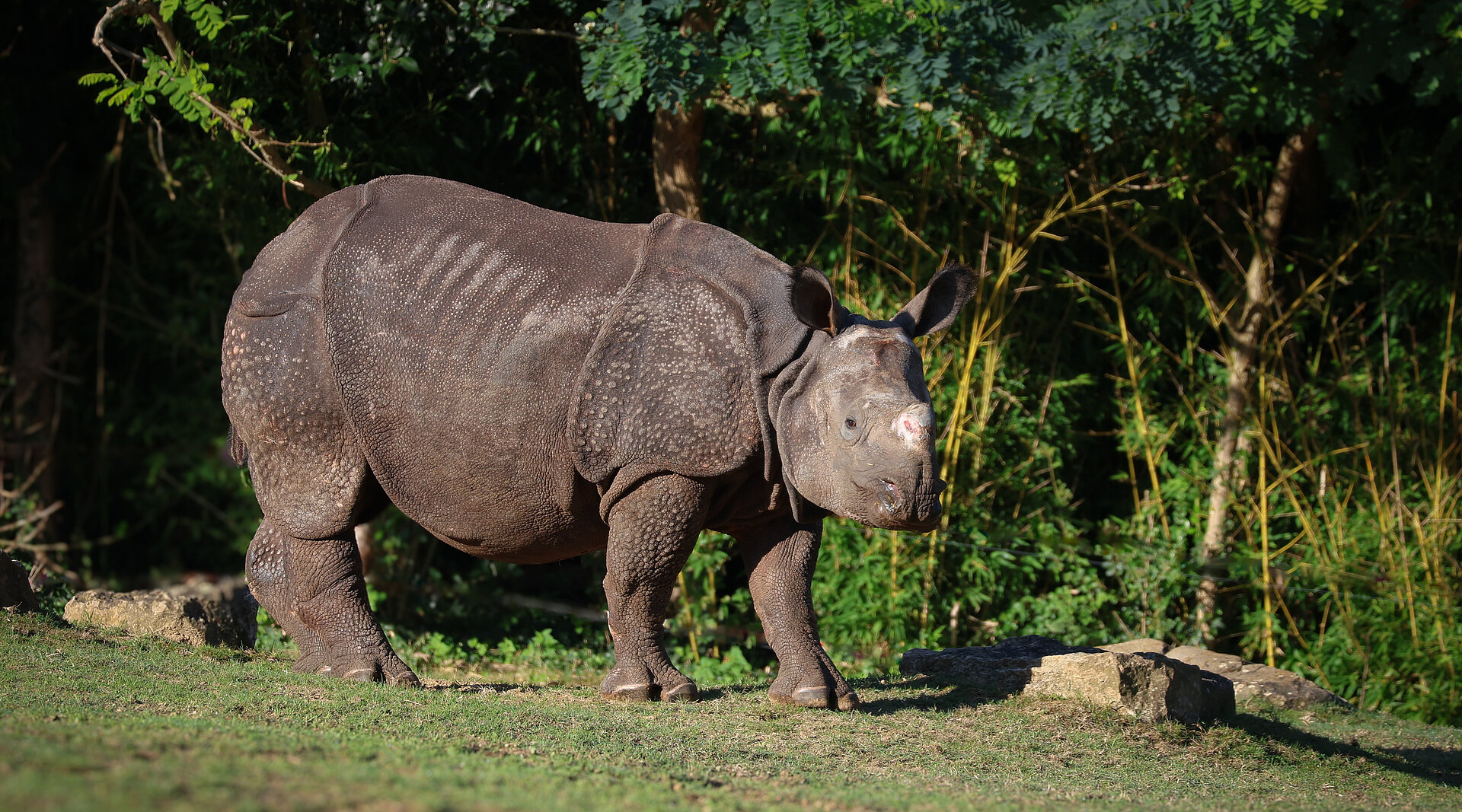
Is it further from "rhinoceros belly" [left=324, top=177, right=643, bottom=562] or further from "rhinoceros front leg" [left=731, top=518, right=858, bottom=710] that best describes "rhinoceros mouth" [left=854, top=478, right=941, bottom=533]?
"rhinoceros belly" [left=324, top=177, right=643, bottom=562]

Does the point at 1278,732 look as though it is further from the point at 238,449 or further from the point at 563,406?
the point at 238,449

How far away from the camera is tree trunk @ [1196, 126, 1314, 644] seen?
779 cm

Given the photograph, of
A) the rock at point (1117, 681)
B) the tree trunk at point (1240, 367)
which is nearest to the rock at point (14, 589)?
the rock at point (1117, 681)

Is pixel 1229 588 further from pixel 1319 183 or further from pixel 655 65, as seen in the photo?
pixel 655 65

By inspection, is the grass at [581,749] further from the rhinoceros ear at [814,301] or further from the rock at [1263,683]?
the rhinoceros ear at [814,301]

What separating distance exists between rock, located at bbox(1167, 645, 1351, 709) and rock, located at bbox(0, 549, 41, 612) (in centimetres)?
490

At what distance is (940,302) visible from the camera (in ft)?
15.9

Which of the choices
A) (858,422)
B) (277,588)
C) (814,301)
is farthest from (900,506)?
(277,588)

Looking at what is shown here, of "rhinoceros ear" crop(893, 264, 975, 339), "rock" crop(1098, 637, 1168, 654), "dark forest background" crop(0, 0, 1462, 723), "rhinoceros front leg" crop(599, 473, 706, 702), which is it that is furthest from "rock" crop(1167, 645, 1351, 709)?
"rhinoceros front leg" crop(599, 473, 706, 702)

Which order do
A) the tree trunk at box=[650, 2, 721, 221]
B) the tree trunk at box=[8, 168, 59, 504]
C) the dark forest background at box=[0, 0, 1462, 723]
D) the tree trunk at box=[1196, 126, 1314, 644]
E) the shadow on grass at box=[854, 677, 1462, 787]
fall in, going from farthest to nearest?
1. the tree trunk at box=[8, 168, 59, 504]
2. the tree trunk at box=[1196, 126, 1314, 644]
3. the tree trunk at box=[650, 2, 721, 221]
4. the dark forest background at box=[0, 0, 1462, 723]
5. the shadow on grass at box=[854, 677, 1462, 787]

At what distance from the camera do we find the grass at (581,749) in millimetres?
2752

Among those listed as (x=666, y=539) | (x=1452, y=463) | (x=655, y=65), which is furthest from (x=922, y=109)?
(x=1452, y=463)

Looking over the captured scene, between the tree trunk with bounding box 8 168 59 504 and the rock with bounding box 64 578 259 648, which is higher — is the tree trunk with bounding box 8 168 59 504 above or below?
above

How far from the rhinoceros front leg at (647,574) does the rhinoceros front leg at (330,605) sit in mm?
795
